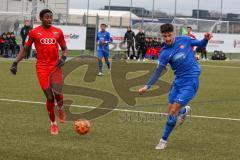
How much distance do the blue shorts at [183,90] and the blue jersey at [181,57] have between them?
8cm

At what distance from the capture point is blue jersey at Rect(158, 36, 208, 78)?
416 inches

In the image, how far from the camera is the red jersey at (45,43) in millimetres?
12086

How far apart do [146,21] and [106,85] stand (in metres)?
29.8

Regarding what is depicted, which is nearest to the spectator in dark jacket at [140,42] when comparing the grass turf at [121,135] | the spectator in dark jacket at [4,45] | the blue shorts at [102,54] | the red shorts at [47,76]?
the spectator in dark jacket at [4,45]

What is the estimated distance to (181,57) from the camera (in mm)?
10586

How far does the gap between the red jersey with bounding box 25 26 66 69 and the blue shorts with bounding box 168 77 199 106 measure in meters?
2.64

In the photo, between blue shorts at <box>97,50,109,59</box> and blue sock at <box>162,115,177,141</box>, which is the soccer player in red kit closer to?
blue sock at <box>162,115,177,141</box>

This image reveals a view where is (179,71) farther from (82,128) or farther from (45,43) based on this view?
(45,43)

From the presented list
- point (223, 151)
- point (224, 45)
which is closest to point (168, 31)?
point (223, 151)

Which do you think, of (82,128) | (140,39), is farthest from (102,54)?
(82,128)

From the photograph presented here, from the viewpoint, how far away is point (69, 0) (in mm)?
56969

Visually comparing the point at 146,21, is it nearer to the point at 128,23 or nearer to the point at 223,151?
the point at 128,23

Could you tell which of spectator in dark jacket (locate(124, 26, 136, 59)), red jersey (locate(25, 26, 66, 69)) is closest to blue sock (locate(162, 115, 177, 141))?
red jersey (locate(25, 26, 66, 69))

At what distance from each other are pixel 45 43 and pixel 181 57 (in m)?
2.82
